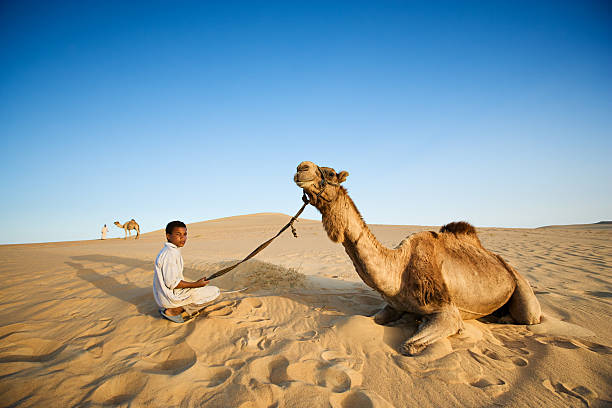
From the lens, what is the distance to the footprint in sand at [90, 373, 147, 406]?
2.39 m

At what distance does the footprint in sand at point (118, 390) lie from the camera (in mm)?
2389

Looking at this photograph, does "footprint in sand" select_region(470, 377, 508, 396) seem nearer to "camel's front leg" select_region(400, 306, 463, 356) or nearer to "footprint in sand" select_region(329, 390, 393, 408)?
"camel's front leg" select_region(400, 306, 463, 356)

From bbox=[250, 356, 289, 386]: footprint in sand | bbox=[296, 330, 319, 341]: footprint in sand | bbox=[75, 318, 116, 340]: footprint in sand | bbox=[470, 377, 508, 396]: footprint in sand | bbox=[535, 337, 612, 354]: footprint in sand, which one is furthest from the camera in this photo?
bbox=[75, 318, 116, 340]: footprint in sand

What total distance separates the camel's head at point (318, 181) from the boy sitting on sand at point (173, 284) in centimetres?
191

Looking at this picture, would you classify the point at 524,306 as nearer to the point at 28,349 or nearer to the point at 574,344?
the point at 574,344

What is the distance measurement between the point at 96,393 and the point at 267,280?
438 cm

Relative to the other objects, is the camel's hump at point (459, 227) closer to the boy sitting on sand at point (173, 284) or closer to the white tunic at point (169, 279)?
the boy sitting on sand at point (173, 284)

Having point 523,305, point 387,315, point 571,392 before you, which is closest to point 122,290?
point 387,315

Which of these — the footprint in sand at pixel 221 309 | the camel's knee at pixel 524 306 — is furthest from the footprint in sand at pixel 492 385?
the footprint in sand at pixel 221 309

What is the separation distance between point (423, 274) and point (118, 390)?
12.0 feet

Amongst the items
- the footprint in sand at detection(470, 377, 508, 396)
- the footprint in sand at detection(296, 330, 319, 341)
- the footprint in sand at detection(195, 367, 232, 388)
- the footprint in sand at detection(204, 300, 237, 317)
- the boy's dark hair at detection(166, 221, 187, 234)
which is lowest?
the footprint in sand at detection(470, 377, 508, 396)

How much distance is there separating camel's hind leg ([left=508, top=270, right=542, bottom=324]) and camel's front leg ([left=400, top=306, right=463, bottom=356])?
49.9 inches

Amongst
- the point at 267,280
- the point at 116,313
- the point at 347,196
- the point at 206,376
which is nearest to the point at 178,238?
the point at 116,313

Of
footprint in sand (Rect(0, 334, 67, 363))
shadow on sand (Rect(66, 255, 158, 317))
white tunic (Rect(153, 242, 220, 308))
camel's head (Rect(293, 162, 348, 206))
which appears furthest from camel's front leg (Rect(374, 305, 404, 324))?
footprint in sand (Rect(0, 334, 67, 363))
